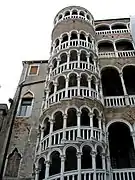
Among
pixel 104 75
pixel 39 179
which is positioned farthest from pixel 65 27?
pixel 39 179

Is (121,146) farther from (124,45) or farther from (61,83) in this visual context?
(124,45)

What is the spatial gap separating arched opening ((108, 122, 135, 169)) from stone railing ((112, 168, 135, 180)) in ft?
7.14

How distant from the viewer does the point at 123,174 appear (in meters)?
11.9

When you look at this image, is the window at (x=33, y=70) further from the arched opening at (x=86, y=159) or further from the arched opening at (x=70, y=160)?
the arched opening at (x=86, y=159)

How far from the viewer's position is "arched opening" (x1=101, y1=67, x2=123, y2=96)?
17641 millimetres

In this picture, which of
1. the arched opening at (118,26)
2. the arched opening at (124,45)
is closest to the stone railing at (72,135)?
the arched opening at (124,45)

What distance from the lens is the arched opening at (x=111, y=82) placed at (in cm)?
1764

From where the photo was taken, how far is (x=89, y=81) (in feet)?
50.0

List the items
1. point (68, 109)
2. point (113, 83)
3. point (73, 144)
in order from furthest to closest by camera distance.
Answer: point (113, 83)
point (68, 109)
point (73, 144)

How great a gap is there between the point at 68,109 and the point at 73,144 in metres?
2.29

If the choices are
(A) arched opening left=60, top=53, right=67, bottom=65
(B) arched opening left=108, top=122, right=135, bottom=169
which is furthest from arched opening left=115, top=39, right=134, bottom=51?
(B) arched opening left=108, top=122, right=135, bottom=169

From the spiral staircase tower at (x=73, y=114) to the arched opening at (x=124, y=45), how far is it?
287 cm

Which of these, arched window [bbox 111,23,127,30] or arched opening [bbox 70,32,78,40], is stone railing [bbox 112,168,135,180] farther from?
arched window [bbox 111,23,127,30]

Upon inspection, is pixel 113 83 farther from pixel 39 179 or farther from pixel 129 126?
pixel 39 179
